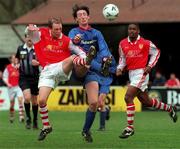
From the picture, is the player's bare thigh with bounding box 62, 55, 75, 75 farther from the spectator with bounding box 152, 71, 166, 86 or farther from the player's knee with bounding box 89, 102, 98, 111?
the spectator with bounding box 152, 71, 166, 86

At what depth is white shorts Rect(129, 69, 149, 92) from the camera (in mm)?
16547

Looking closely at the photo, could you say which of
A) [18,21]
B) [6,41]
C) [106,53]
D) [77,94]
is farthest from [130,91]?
[6,41]

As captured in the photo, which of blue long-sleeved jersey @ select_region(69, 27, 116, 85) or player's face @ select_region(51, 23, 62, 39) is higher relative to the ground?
player's face @ select_region(51, 23, 62, 39)

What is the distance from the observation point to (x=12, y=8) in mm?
Answer: 46094

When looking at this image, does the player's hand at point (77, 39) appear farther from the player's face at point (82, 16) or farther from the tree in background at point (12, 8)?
the tree in background at point (12, 8)

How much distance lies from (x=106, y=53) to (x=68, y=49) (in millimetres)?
746

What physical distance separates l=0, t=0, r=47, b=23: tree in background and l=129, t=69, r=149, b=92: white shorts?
96.2 ft

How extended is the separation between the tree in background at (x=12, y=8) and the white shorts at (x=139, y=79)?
29327mm

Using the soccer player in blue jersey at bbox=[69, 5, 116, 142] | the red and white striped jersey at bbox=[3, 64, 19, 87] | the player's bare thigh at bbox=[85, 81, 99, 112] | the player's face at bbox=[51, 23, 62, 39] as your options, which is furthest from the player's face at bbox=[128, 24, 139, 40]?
the red and white striped jersey at bbox=[3, 64, 19, 87]

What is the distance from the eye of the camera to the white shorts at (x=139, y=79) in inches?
651

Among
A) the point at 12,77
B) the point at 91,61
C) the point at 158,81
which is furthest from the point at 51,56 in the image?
the point at 158,81

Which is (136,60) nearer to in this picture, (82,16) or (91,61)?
(82,16)

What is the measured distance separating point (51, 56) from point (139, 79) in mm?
2643

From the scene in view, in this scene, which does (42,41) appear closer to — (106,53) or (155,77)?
(106,53)
